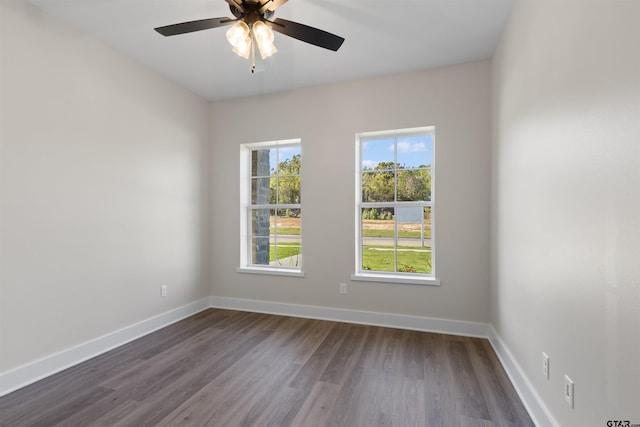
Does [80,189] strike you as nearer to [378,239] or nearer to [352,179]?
[352,179]

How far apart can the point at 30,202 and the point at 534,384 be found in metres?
3.58

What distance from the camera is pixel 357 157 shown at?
3.49 metres

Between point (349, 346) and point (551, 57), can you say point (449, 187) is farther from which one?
point (349, 346)

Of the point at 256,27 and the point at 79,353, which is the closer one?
the point at 256,27

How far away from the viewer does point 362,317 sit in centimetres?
338

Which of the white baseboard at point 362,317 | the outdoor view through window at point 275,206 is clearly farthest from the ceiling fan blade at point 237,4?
the white baseboard at point 362,317

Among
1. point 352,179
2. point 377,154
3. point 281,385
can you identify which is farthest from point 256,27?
point 281,385

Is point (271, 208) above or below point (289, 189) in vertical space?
below

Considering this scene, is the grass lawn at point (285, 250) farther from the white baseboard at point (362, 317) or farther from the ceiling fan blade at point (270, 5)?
the ceiling fan blade at point (270, 5)

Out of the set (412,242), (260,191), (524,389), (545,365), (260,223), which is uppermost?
(260,191)

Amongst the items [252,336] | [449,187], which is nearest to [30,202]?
[252,336]

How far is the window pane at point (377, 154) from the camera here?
3.48 meters

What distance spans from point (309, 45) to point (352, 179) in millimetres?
1413

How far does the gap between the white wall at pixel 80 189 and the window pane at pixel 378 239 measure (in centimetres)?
218
